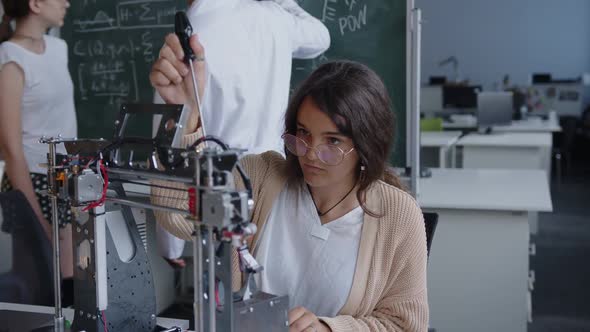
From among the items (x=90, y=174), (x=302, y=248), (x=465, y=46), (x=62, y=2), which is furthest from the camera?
(x=465, y=46)

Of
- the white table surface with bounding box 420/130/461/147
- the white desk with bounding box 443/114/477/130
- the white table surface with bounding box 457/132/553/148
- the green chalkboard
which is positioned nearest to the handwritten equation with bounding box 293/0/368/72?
the green chalkboard

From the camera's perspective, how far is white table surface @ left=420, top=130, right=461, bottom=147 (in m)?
4.91

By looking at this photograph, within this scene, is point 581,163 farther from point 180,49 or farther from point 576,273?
point 180,49

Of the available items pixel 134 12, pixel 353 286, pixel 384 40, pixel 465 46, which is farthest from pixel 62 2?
pixel 465 46

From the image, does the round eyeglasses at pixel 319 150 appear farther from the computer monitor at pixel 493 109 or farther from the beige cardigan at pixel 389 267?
the computer monitor at pixel 493 109

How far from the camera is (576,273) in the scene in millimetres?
4328

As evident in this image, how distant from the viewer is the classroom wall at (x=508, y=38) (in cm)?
1028

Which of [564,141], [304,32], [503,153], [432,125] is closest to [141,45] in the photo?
[304,32]

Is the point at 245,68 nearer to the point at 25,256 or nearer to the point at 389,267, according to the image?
the point at 25,256

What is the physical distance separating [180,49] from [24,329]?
0.61m

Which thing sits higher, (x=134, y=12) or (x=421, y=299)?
(x=134, y=12)

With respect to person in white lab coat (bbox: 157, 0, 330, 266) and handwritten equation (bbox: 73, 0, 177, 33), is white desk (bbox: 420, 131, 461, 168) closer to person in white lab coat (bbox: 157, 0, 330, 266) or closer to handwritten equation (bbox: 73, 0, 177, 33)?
handwritten equation (bbox: 73, 0, 177, 33)

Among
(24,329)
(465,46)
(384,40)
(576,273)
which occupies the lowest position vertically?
(576,273)

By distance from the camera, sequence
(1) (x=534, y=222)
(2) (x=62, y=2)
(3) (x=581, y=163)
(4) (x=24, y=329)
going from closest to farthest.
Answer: (4) (x=24, y=329)
(2) (x=62, y=2)
(1) (x=534, y=222)
(3) (x=581, y=163)
